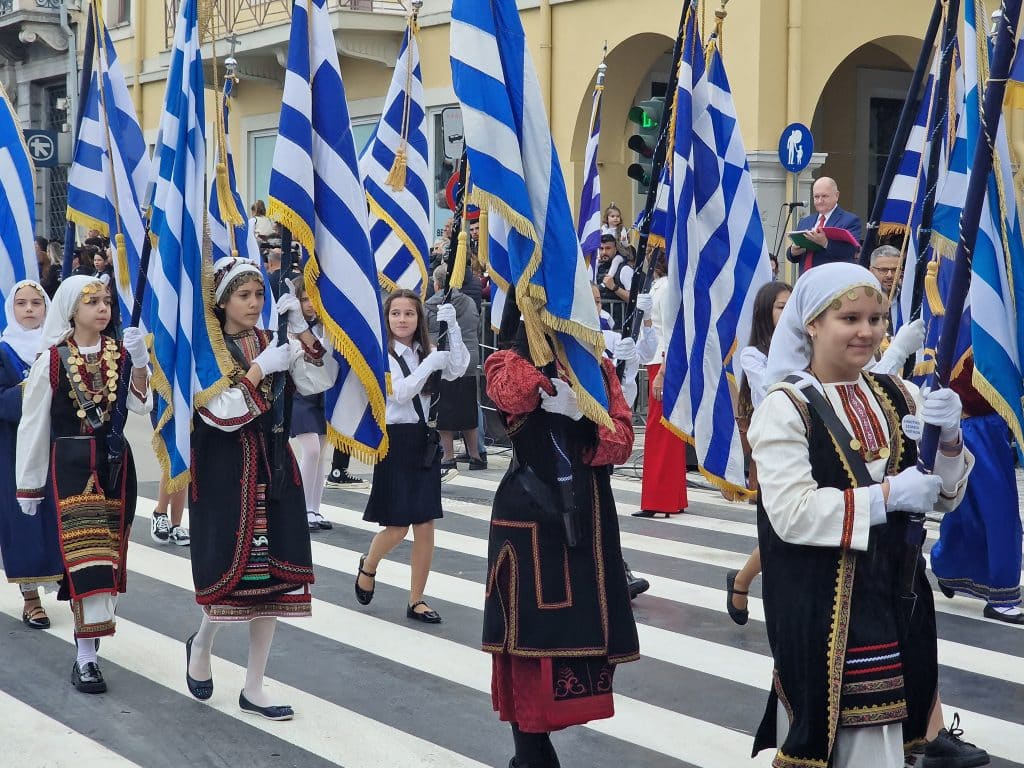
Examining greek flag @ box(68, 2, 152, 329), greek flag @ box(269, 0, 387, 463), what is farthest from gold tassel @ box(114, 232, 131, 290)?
greek flag @ box(269, 0, 387, 463)

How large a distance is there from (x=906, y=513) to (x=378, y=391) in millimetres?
3234

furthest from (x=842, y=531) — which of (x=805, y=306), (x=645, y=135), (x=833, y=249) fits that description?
(x=645, y=135)

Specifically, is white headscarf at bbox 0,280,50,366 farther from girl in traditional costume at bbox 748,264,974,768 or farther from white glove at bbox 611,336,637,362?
girl in traditional costume at bbox 748,264,974,768

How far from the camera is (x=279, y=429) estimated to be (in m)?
6.11

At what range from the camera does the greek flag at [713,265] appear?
8.16 m

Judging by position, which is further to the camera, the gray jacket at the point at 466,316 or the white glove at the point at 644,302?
the gray jacket at the point at 466,316

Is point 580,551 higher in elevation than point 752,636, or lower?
higher

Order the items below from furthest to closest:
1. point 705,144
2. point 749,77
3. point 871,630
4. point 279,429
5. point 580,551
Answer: point 749,77
point 705,144
point 279,429
point 580,551
point 871,630

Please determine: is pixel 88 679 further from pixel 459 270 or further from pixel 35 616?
pixel 459 270

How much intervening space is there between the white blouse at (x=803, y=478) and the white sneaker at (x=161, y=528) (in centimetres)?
A: 683

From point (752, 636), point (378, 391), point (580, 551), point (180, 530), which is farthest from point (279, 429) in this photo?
point (180, 530)

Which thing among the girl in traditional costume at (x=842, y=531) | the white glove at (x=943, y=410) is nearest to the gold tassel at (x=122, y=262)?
the girl in traditional costume at (x=842, y=531)

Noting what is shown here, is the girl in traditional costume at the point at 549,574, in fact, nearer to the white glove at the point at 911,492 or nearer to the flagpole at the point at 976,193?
the flagpole at the point at 976,193

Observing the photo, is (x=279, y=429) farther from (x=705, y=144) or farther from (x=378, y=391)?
(x=705, y=144)
